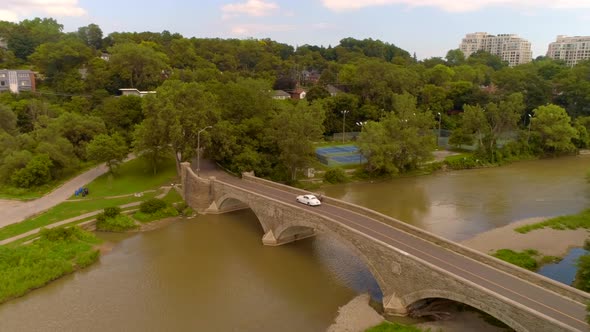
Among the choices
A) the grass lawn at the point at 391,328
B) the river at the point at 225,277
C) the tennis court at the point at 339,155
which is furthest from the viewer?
the tennis court at the point at 339,155

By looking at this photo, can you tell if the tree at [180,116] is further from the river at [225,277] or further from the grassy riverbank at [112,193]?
the river at [225,277]

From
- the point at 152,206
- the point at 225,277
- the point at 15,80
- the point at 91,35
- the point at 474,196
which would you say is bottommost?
the point at 225,277

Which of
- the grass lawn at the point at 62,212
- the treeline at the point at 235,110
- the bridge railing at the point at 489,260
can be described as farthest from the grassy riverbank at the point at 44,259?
the bridge railing at the point at 489,260

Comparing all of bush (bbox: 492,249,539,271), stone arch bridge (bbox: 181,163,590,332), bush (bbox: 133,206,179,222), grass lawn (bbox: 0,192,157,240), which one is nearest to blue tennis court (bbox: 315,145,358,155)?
grass lawn (bbox: 0,192,157,240)

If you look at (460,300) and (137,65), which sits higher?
(137,65)

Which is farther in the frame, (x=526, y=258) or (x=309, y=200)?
(x=309, y=200)

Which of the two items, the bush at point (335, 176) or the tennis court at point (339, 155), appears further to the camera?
the tennis court at point (339, 155)

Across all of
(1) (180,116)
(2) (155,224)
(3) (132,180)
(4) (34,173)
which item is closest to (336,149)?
(1) (180,116)

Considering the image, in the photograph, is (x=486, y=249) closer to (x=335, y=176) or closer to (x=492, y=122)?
(x=335, y=176)
